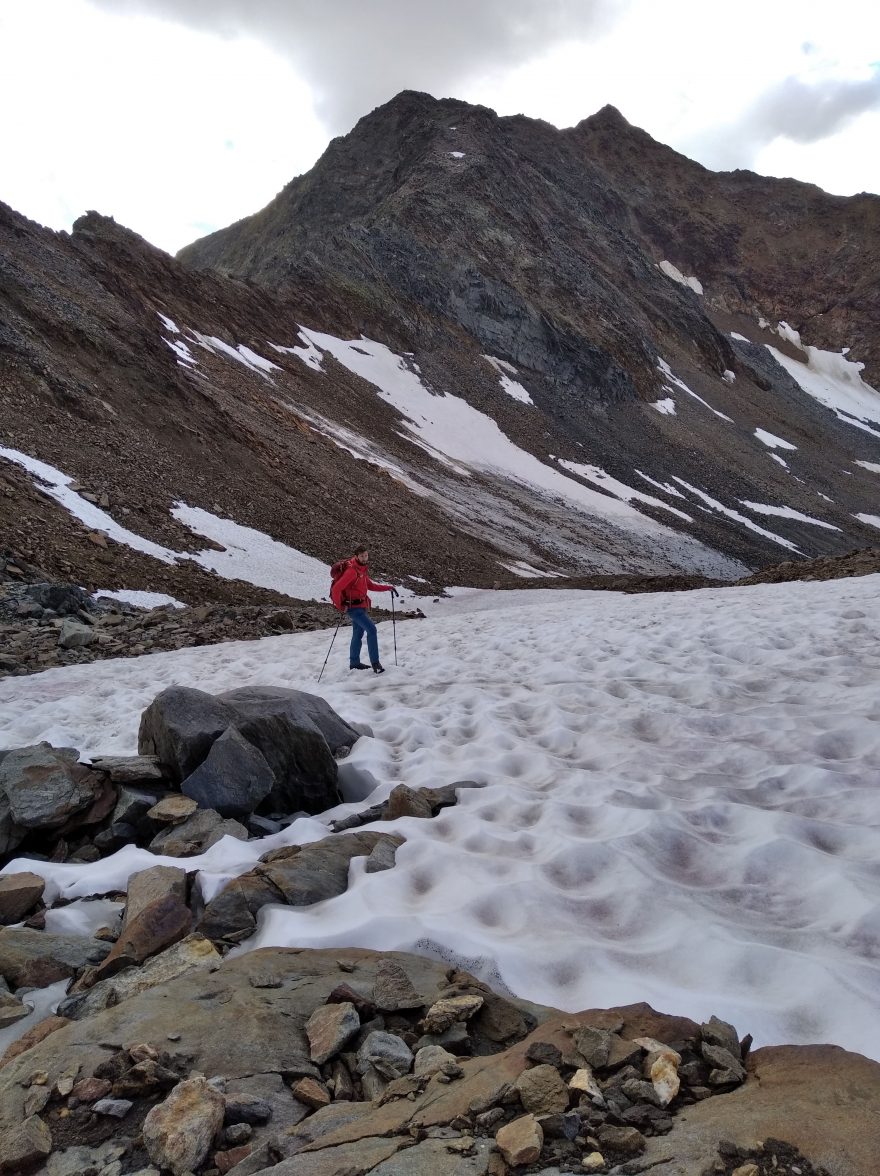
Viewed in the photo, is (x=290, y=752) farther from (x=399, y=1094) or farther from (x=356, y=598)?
(x=356, y=598)

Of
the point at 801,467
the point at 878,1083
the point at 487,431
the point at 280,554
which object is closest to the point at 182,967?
the point at 878,1083

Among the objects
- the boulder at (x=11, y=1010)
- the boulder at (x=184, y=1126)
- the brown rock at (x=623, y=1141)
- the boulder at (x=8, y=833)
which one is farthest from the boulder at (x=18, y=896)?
the brown rock at (x=623, y=1141)

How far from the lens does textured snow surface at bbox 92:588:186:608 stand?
15.4 m

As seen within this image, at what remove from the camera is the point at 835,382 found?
11119 centimetres

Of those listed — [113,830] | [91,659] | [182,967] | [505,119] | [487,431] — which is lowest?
[91,659]

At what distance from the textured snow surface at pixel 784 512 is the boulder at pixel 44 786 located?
57077 millimetres

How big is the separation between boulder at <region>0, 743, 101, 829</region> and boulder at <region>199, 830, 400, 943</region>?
173 cm

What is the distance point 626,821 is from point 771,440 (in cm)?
7960

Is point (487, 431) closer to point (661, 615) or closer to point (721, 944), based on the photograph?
point (661, 615)

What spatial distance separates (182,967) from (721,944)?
8.31 feet

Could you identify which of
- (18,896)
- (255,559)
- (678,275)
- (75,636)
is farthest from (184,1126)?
(678,275)

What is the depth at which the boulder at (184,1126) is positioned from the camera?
7.21 ft

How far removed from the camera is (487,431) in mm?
53094

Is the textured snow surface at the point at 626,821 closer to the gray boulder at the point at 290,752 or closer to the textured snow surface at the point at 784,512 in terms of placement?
the gray boulder at the point at 290,752
